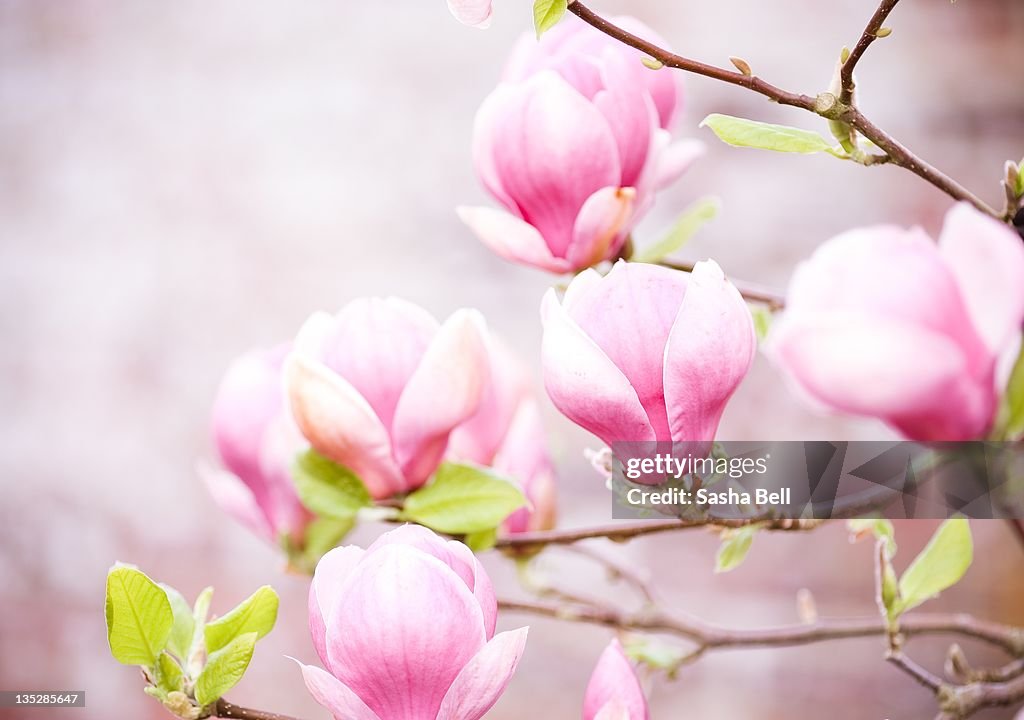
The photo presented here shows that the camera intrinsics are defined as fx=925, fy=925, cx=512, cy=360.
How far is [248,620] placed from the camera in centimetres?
21

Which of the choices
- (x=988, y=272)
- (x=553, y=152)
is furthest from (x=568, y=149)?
(x=988, y=272)

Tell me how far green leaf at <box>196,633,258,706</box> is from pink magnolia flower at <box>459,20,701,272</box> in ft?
0.35

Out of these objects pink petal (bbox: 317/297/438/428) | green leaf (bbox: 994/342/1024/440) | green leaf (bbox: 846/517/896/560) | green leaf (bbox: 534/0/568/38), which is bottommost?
green leaf (bbox: 846/517/896/560)

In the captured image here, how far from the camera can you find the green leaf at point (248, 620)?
0.21m

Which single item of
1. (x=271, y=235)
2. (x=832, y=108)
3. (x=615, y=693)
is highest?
(x=271, y=235)

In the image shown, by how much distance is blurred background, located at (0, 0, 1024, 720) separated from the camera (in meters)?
0.62

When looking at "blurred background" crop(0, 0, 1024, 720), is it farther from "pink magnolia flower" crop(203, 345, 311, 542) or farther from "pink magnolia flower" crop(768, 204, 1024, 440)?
"pink magnolia flower" crop(768, 204, 1024, 440)

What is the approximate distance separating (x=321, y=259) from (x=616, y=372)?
0.56 meters

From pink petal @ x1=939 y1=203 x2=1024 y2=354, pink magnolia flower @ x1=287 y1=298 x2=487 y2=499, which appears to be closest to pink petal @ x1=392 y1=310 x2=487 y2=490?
pink magnolia flower @ x1=287 y1=298 x2=487 y2=499

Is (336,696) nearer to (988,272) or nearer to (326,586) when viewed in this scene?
(326,586)

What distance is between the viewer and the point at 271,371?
28cm

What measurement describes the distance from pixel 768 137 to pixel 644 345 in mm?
54

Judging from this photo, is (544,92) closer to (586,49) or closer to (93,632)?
(586,49)

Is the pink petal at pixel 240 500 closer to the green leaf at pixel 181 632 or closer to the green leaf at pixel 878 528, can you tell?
the green leaf at pixel 181 632
